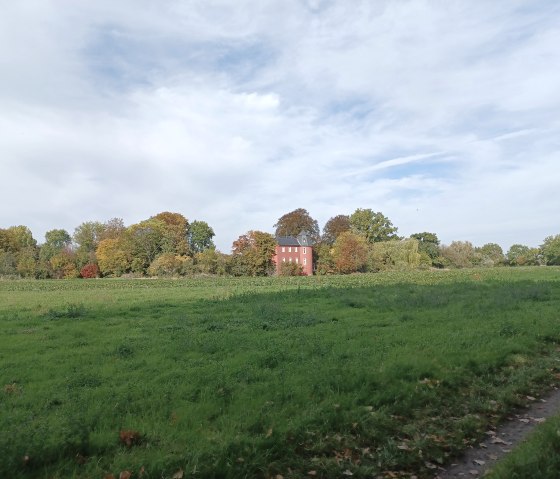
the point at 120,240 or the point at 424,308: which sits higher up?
the point at 120,240

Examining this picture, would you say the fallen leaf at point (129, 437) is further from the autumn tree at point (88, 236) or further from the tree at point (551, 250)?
the tree at point (551, 250)

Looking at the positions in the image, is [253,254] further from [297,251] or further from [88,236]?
[88,236]

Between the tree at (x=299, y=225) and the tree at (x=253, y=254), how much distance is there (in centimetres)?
2748

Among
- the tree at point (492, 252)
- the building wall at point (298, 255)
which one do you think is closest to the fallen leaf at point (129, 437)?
the building wall at point (298, 255)

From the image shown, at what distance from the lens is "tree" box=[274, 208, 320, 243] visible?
396 ft

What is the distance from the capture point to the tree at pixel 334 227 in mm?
115625

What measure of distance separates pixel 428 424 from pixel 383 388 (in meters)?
1.32

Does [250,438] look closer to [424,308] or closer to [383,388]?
[383,388]

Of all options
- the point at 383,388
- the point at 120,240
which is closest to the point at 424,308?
the point at 383,388

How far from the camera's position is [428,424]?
6.34m

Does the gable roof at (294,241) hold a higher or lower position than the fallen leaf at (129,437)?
higher

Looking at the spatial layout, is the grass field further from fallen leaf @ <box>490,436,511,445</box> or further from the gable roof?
the gable roof

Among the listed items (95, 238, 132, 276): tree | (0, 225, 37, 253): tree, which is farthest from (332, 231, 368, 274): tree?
(0, 225, 37, 253): tree

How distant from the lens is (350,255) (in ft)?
305
